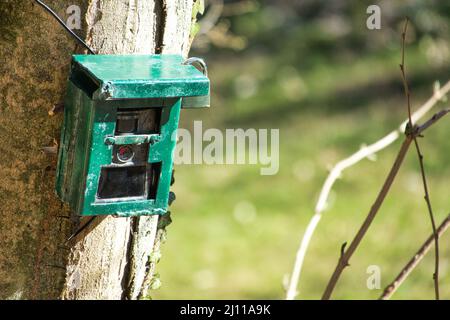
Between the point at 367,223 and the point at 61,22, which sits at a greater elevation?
the point at 61,22

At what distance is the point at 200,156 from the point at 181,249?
1.33 meters

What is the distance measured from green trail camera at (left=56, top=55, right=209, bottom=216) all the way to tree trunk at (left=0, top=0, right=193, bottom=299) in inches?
2.0

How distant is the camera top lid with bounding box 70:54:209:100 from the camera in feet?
6.33

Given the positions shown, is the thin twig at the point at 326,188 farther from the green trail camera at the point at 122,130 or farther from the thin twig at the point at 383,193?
the green trail camera at the point at 122,130

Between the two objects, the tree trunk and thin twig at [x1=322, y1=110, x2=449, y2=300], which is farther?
thin twig at [x1=322, y1=110, x2=449, y2=300]

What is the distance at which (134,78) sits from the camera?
6.42ft

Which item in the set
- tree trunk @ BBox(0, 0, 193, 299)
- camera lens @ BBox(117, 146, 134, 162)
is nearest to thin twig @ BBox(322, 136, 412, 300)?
tree trunk @ BBox(0, 0, 193, 299)

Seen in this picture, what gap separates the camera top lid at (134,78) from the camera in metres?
1.93

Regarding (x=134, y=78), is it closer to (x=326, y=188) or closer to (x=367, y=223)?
(x=367, y=223)

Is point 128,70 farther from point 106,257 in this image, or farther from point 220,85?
point 220,85

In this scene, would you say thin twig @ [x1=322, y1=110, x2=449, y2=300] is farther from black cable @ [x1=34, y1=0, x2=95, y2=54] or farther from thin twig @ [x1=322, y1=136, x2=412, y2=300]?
black cable @ [x1=34, y1=0, x2=95, y2=54]

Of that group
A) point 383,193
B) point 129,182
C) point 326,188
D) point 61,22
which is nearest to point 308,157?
point 326,188

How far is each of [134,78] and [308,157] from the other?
416cm

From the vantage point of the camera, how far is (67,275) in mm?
2172
